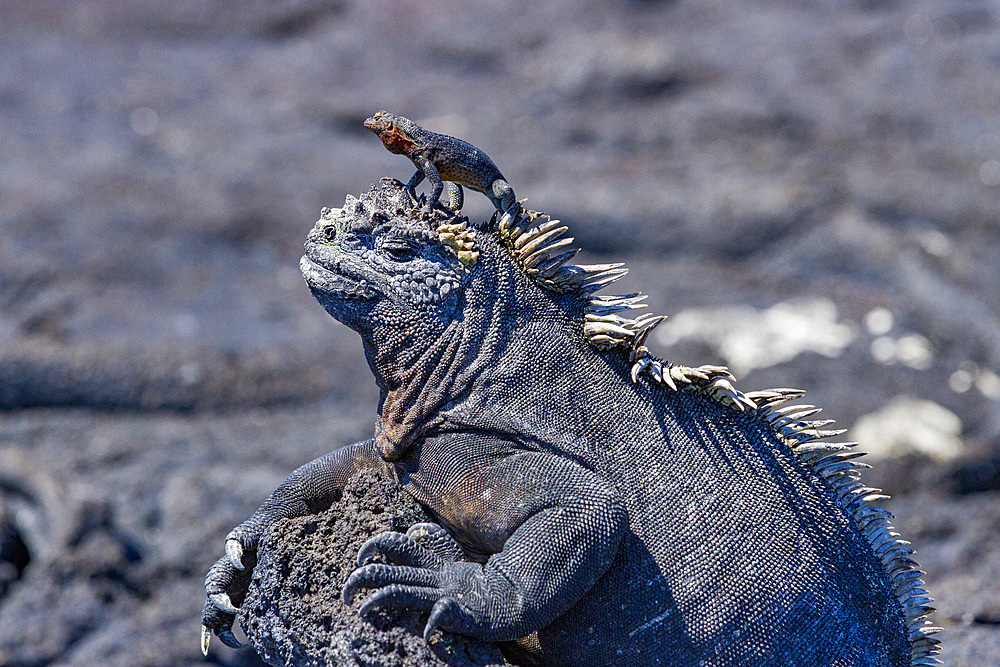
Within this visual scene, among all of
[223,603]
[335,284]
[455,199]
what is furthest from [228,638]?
[455,199]

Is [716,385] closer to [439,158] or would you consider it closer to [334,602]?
[439,158]

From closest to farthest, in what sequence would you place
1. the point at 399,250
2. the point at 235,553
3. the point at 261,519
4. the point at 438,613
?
the point at 438,613 < the point at 399,250 < the point at 235,553 < the point at 261,519

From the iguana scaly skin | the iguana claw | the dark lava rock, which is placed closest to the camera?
the iguana claw

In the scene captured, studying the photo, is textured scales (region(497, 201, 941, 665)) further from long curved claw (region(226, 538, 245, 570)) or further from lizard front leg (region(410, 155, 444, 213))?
long curved claw (region(226, 538, 245, 570))

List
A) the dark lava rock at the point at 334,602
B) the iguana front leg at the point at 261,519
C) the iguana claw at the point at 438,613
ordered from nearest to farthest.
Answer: the iguana claw at the point at 438,613, the dark lava rock at the point at 334,602, the iguana front leg at the point at 261,519

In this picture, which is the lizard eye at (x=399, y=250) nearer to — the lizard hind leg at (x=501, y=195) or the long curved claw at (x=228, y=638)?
the lizard hind leg at (x=501, y=195)

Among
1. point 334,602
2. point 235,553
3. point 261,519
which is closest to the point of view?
point 334,602

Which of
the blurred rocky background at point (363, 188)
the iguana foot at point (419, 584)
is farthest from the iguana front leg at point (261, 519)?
the blurred rocky background at point (363, 188)

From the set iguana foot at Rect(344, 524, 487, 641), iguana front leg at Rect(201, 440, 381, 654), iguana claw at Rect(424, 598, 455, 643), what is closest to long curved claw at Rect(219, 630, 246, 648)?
iguana front leg at Rect(201, 440, 381, 654)
